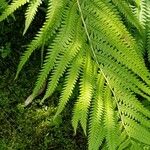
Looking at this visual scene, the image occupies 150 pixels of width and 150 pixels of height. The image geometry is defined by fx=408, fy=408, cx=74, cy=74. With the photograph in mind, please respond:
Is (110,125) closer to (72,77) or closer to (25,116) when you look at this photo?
(72,77)

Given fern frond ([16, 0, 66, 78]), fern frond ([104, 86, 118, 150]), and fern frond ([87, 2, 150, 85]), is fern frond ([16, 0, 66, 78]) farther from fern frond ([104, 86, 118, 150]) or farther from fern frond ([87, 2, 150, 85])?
fern frond ([104, 86, 118, 150])

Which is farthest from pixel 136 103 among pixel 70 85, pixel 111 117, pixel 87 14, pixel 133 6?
pixel 133 6

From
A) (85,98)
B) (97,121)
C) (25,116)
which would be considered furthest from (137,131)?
(25,116)

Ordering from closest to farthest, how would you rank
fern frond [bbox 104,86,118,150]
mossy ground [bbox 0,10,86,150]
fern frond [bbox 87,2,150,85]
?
fern frond [bbox 104,86,118,150] → fern frond [bbox 87,2,150,85] → mossy ground [bbox 0,10,86,150]

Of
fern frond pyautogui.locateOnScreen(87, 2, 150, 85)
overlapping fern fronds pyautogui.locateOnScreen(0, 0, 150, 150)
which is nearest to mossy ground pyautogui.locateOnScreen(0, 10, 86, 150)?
overlapping fern fronds pyautogui.locateOnScreen(0, 0, 150, 150)

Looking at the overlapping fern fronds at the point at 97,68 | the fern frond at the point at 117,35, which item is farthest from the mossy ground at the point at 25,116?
the fern frond at the point at 117,35

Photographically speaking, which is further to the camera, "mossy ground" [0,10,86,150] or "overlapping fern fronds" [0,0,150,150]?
"mossy ground" [0,10,86,150]

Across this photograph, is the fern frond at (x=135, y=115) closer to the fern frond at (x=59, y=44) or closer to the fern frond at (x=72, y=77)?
the fern frond at (x=72, y=77)

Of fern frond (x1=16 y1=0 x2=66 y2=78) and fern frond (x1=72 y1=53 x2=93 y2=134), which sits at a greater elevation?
fern frond (x1=16 y1=0 x2=66 y2=78)
